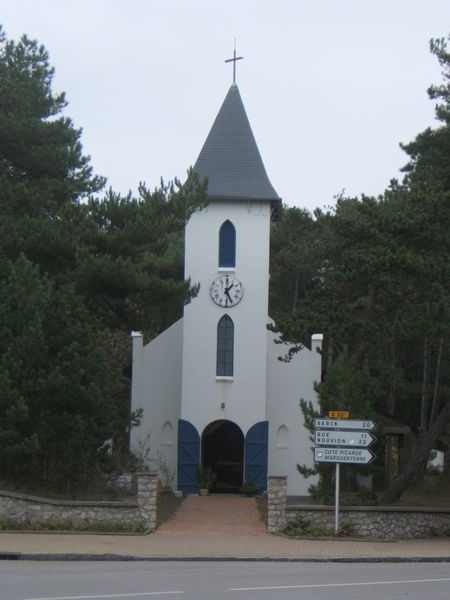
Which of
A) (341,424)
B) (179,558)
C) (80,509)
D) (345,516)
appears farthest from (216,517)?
A: (179,558)

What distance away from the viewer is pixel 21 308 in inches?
972

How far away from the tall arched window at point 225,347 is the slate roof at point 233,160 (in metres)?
4.24

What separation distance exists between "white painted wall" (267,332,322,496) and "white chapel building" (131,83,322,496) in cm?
3

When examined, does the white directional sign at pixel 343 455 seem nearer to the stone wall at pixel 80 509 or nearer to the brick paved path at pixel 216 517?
the brick paved path at pixel 216 517

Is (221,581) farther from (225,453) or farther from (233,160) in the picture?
(233,160)

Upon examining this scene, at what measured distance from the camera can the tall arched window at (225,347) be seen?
33.0 m

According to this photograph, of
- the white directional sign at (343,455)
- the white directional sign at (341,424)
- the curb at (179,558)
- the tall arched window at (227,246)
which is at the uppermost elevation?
the tall arched window at (227,246)

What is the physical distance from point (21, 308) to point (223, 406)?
1001cm

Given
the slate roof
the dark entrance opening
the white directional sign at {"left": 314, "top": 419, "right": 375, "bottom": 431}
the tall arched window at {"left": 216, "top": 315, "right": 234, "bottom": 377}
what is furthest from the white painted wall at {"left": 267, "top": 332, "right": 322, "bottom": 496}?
the white directional sign at {"left": 314, "top": 419, "right": 375, "bottom": 431}

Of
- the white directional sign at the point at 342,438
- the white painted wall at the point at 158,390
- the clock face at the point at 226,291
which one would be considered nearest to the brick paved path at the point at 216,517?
the white directional sign at the point at 342,438

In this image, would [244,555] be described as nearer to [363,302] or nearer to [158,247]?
[363,302]

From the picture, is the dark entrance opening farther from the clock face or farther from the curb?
the curb

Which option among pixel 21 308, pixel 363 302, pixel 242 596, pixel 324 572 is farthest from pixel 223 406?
pixel 242 596

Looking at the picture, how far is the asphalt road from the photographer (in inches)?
490
